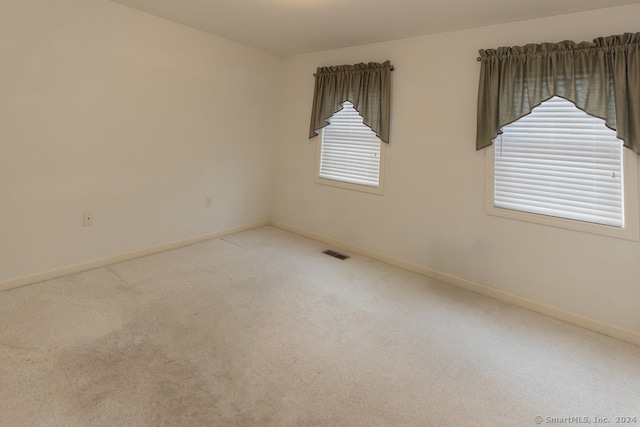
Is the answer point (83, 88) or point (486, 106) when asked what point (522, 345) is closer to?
point (486, 106)

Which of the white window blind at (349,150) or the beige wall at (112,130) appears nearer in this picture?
the beige wall at (112,130)

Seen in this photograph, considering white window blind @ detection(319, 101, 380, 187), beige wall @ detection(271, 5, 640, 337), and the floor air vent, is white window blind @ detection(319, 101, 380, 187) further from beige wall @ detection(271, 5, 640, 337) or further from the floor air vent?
the floor air vent

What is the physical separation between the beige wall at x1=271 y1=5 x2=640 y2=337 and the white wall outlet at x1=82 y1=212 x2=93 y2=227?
2501mm

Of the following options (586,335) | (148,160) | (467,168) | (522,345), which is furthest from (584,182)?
(148,160)

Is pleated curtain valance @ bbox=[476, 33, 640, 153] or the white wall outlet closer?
pleated curtain valance @ bbox=[476, 33, 640, 153]

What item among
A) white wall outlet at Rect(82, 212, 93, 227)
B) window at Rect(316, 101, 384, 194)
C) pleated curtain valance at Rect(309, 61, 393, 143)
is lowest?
white wall outlet at Rect(82, 212, 93, 227)

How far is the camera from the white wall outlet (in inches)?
113

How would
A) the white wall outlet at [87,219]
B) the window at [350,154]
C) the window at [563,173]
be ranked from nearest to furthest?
the window at [563,173]
the white wall outlet at [87,219]
the window at [350,154]

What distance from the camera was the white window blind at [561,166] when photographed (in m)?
2.31

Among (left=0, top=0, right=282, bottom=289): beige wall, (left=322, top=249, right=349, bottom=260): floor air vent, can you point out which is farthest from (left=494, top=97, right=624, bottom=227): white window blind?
(left=0, top=0, right=282, bottom=289): beige wall

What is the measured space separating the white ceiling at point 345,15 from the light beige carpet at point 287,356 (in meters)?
2.42

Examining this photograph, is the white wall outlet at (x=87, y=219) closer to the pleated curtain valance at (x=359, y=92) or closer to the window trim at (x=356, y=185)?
the window trim at (x=356, y=185)

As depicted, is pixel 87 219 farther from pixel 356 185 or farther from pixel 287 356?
pixel 356 185

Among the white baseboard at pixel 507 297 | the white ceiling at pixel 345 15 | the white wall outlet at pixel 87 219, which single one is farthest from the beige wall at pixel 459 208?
the white wall outlet at pixel 87 219
